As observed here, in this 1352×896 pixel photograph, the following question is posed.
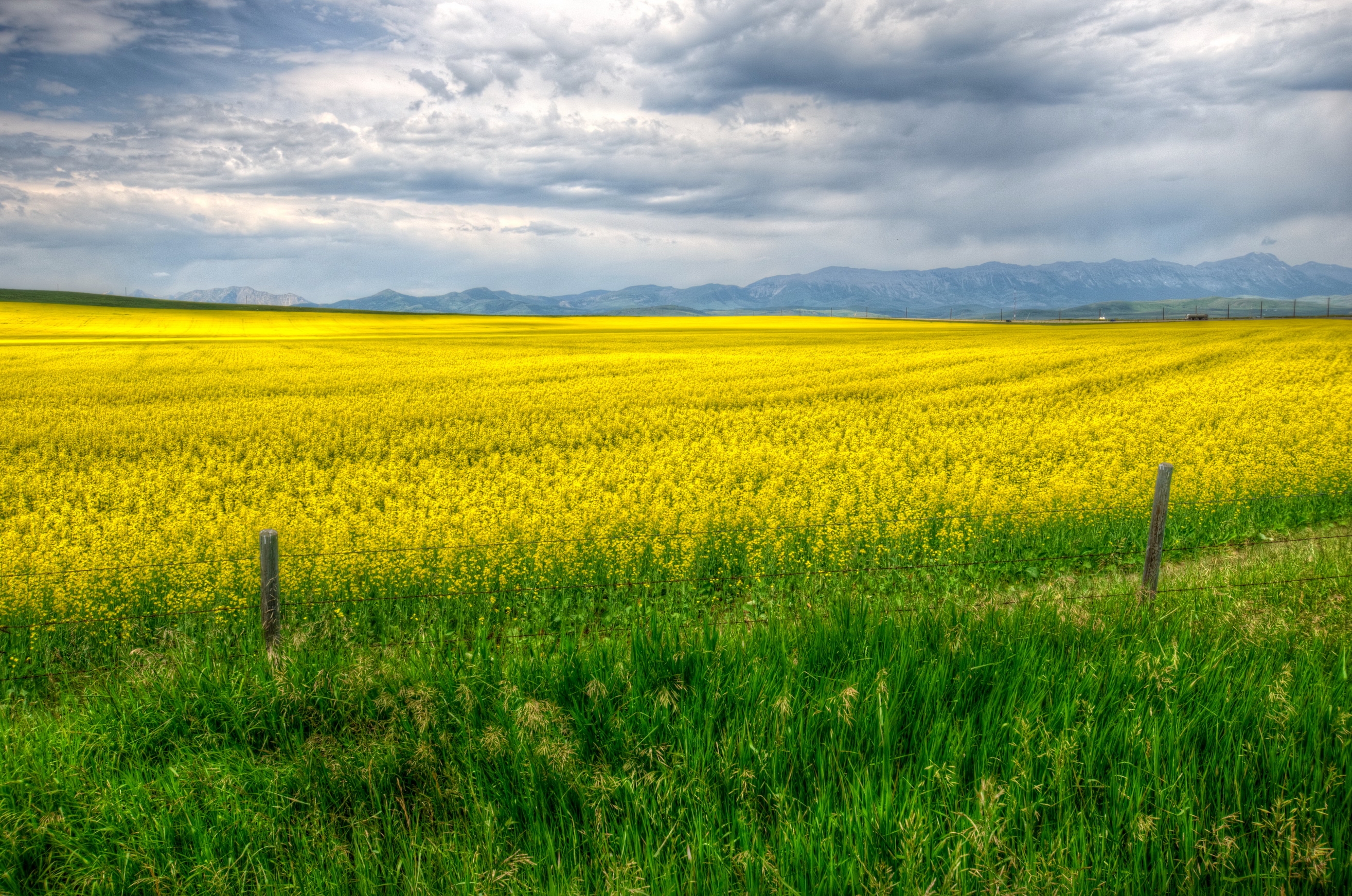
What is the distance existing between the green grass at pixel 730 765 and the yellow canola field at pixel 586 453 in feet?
11.9

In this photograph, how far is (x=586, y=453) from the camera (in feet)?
47.0

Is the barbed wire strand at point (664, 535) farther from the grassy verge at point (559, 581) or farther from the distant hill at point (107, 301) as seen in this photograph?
the distant hill at point (107, 301)

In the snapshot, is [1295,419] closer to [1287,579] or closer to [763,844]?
[1287,579]

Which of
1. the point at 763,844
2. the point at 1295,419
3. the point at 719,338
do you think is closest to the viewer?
the point at 763,844

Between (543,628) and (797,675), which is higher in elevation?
(797,675)

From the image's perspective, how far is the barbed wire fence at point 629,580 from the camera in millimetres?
4918

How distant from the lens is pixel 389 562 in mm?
7910

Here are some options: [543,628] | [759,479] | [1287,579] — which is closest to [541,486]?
[759,479]

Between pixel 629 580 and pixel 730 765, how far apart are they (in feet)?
→ 14.9

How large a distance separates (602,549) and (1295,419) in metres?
15.4

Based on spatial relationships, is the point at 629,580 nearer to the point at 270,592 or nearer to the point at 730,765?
the point at 270,592

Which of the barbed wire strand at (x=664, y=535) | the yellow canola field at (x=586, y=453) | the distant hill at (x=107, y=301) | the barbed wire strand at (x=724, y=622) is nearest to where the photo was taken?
the barbed wire strand at (x=724, y=622)

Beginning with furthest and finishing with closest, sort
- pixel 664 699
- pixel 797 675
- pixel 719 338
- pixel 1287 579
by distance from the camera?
pixel 719 338
pixel 1287 579
pixel 797 675
pixel 664 699

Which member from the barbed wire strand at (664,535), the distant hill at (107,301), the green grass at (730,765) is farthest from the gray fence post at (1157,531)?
the distant hill at (107,301)
